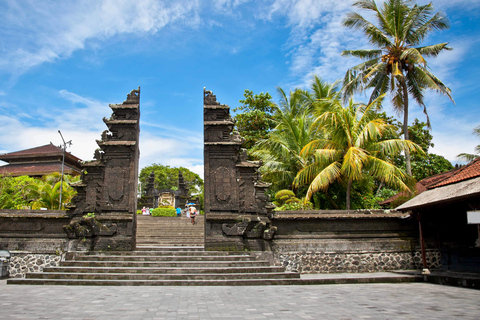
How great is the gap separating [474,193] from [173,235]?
42.3ft

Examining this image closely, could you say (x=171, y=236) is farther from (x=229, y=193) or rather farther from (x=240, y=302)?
(x=240, y=302)

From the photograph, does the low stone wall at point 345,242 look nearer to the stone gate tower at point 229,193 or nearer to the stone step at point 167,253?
the stone gate tower at point 229,193

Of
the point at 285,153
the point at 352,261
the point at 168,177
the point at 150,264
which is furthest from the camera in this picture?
the point at 168,177

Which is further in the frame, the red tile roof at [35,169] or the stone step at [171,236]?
the red tile roof at [35,169]

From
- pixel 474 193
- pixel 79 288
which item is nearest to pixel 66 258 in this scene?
pixel 79 288

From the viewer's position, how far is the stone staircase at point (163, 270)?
9.26m

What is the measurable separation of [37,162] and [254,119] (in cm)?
2986

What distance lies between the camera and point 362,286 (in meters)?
9.29

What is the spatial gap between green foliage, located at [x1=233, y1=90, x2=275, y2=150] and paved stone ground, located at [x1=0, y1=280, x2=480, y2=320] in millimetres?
18379

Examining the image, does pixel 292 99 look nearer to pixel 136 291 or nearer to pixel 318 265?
pixel 318 265

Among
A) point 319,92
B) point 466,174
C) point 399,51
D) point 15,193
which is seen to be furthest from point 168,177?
point 466,174

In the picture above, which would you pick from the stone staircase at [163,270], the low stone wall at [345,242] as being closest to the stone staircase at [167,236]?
the stone staircase at [163,270]

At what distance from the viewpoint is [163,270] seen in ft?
32.2

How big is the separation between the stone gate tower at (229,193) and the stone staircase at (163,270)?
0.53 m
